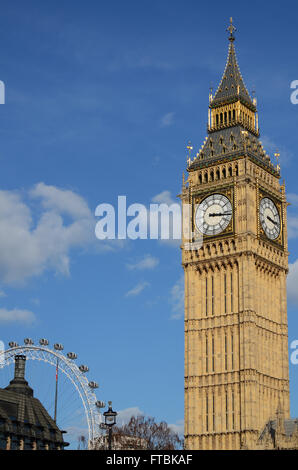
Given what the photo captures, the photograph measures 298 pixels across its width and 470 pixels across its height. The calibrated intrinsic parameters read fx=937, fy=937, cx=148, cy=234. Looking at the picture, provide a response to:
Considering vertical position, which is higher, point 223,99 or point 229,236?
point 223,99

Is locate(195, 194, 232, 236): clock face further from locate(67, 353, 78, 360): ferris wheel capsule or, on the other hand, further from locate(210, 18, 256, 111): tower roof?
locate(67, 353, 78, 360): ferris wheel capsule

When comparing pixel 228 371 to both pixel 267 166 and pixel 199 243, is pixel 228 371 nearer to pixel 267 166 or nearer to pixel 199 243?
pixel 199 243

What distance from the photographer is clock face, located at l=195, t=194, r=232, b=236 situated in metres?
123

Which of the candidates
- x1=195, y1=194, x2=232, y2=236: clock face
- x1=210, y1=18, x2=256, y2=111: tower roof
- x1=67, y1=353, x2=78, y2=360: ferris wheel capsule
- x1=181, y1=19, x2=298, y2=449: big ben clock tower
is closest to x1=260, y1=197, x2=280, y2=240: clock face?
x1=181, y1=19, x2=298, y2=449: big ben clock tower

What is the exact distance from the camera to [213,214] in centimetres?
12431

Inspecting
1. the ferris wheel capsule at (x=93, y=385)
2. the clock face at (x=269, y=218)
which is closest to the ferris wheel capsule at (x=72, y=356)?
the ferris wheel capsule at (x=93, y=385)

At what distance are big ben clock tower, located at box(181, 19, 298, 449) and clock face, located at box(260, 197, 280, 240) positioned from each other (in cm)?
15

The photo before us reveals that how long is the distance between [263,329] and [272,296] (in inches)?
229

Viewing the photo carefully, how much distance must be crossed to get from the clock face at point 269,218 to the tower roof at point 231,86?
51.2 feet

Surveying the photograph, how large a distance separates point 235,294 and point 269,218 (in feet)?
41.5

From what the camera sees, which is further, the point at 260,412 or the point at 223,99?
the point at 223,99
